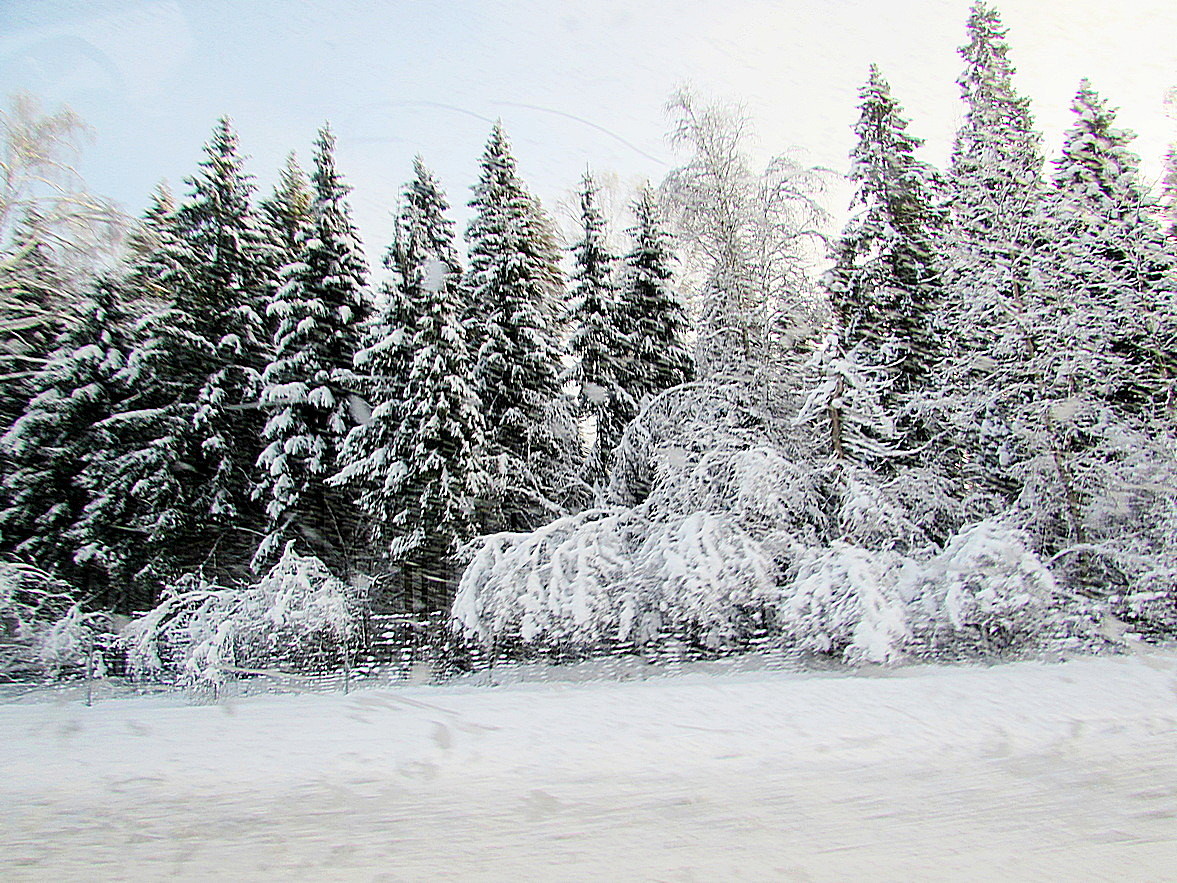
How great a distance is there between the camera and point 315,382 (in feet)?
58.4

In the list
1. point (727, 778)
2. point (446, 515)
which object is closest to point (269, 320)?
point (446, 515)

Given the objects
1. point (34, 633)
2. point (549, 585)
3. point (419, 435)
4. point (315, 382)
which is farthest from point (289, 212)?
point (549, 585)

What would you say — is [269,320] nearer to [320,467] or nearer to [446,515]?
[320,467]

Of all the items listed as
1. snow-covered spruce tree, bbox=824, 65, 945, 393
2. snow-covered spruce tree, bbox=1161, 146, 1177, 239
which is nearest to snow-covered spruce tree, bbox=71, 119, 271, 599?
snow-covered spruce tree, bbox=824, 65, 945, 393

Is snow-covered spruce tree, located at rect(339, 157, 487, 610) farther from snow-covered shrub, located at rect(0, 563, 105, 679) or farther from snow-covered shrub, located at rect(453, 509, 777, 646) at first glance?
snow-covered shrub, located at rect(0, 563, 105, 679)

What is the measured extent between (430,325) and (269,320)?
587cm

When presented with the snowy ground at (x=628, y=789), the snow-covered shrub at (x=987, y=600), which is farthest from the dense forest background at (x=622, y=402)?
the snowy ground at (x=628, y=789)

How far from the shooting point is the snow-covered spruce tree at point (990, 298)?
12.3 metres

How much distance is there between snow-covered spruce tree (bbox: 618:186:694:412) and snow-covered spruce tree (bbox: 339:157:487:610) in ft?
13.0

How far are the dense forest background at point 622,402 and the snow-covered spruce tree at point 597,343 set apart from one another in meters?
0.09

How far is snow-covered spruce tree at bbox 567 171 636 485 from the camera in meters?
16.8

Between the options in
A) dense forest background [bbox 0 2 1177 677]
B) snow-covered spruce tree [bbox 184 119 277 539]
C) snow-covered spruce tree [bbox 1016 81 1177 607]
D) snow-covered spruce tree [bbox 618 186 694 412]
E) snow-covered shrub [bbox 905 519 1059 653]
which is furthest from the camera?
snow-covered spruce tree [bbox 184 119 277 539]

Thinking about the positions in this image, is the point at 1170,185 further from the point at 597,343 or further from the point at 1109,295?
the point at 597,343

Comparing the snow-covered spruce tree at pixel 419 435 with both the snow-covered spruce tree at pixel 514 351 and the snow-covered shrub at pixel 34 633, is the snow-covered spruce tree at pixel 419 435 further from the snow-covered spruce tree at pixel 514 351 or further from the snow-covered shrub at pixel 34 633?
the snow-covered shrub at pixel 34 633
